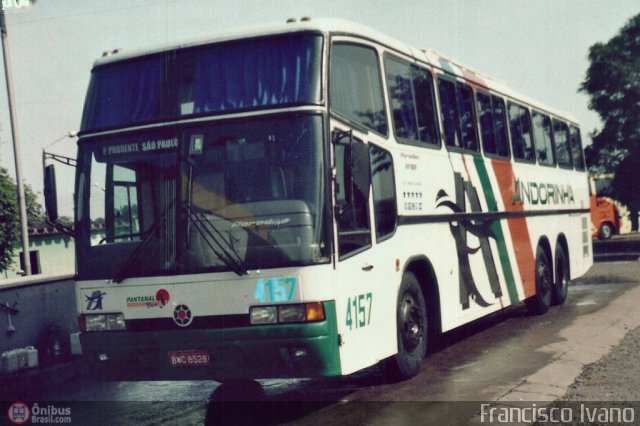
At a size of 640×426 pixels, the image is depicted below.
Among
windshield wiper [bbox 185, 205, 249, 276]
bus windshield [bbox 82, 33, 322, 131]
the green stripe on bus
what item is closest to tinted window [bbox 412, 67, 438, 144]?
the green stripe on bus

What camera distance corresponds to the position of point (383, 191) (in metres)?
8.56

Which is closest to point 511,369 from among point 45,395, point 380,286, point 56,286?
point 380,286

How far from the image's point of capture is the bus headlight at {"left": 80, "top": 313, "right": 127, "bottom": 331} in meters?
7.65

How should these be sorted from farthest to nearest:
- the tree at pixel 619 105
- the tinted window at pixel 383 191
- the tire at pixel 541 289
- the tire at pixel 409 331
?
1. the tree at pixel 619 105
2. the tire at pixel 541 289
3. the tire at pixel 409 331
4. the tinted window at pixel 383 191

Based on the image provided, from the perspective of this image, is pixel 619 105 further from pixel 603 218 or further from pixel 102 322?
pixel 102 322

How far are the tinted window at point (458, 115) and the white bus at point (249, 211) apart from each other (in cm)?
168

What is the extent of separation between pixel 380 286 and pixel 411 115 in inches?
87.3

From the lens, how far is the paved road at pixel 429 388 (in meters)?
7.66

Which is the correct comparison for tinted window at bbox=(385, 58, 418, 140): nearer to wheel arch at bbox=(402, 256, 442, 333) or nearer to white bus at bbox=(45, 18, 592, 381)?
white bus at bbox=(45, 18, 592, 381)

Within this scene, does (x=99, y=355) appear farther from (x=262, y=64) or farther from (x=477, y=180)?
(x=477, y=180)

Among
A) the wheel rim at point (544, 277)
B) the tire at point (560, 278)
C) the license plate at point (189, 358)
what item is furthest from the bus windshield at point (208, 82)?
the tire at point (560, 278)

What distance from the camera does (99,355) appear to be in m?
7.70

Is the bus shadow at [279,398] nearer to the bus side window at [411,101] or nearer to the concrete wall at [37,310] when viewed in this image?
the bus side window at [411,101]

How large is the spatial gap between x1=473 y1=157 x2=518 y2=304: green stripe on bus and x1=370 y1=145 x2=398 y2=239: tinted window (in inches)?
124
